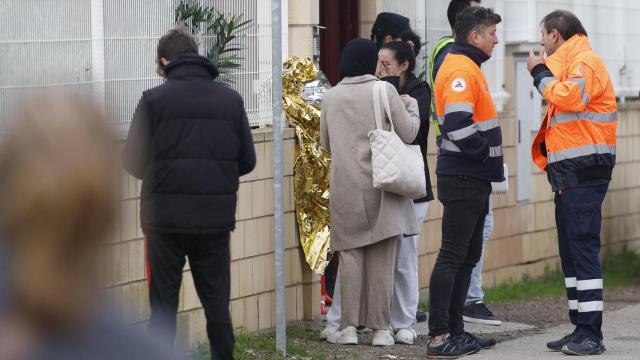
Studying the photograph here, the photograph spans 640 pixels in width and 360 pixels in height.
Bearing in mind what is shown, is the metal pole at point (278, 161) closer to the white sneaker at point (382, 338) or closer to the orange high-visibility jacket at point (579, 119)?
the white sneaker at point (382, 338)

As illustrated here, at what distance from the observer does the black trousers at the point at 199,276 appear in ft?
20.1

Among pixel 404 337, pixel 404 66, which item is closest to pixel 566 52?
pixel 404 66

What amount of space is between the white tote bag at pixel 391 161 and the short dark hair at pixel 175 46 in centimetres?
163

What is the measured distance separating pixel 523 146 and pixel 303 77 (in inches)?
128

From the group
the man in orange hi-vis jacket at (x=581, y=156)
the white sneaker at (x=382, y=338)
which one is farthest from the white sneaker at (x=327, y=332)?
the man in orange hi-vis jacket at (x=581, y=156)

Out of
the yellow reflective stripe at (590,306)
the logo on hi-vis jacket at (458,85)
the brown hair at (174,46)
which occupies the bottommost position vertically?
the yellow reflective stripe at (590,306)

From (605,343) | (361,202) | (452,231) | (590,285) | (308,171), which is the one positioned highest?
(308,171)

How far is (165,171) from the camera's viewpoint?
19.6ft

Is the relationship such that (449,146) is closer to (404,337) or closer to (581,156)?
(581,156)

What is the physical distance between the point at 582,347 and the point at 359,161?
1706 mm

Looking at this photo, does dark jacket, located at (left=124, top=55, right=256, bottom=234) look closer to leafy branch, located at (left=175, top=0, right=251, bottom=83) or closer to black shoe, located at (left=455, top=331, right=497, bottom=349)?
leafy branch, located at (left=175, top=0, right=251, bottom=83)

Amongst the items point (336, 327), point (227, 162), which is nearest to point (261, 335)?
point (336, 327)

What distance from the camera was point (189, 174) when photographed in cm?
597

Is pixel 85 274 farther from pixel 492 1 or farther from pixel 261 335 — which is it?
pixel 492 1
